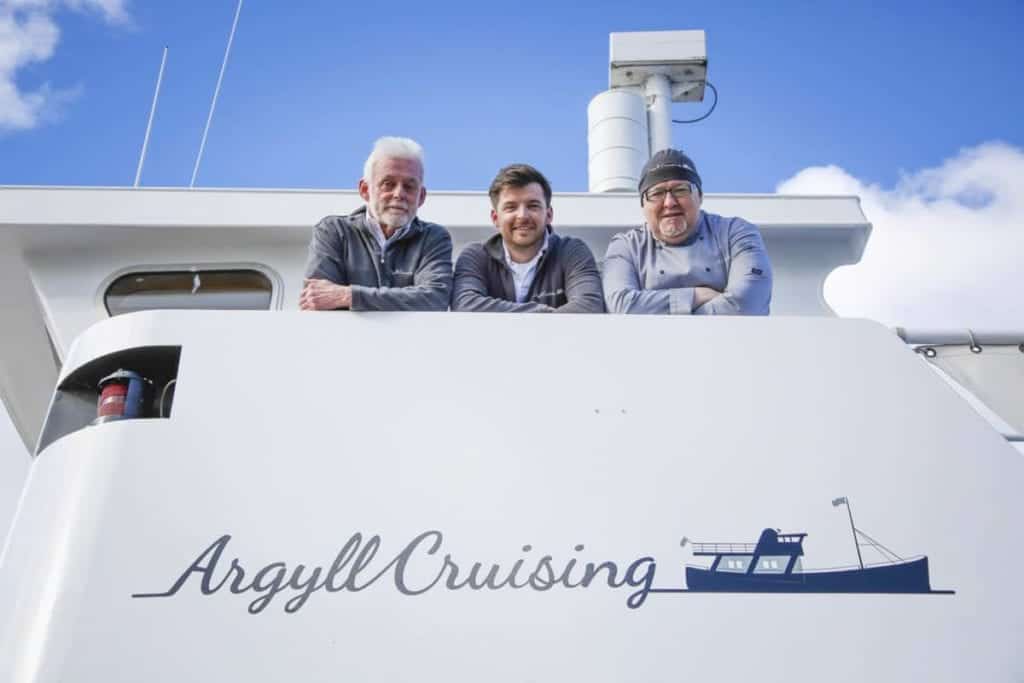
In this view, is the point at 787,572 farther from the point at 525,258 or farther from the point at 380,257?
the point at 380,257

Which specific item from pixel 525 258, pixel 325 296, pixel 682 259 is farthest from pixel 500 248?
pixel 325 296

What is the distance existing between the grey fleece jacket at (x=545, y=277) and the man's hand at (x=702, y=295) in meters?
0.27

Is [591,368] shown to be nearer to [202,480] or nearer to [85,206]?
[202,480]

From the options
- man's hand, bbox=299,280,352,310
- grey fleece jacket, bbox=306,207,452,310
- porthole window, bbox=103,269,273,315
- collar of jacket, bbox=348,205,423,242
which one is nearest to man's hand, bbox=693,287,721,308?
grey fleece jacket, bbox=306,207,452,310

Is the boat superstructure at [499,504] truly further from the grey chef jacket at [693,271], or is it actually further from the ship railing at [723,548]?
the grey chef jacket at [693,271]

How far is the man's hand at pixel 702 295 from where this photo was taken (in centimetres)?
256

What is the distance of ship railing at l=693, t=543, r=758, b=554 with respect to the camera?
73.9 inches

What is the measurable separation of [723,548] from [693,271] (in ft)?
3.40

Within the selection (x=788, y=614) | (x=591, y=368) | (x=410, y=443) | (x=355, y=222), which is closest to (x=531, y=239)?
(x=355, y=222)

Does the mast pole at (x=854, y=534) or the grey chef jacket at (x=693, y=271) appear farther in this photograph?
the grey chef jacket at (x=693, y=271)

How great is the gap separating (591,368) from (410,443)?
465 mm

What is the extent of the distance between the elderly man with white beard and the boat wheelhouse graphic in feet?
3.28

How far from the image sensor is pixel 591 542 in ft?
6.17

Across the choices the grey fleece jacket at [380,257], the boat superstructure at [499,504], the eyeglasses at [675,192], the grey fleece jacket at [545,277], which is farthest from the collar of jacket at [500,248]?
the boat superstructure at [499,504]
